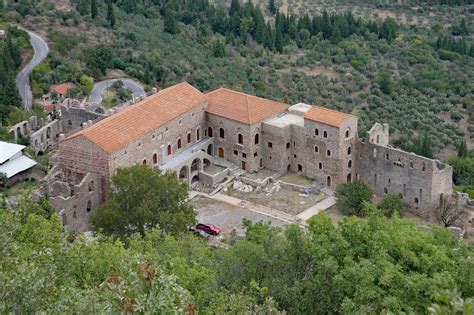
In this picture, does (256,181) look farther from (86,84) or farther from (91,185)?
(86,84)

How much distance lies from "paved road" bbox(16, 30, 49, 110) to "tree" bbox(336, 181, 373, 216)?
30.1m

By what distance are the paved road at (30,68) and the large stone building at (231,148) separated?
1846 centimetres

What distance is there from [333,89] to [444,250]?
5714 centimetres

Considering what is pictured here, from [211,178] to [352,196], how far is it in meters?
10.5

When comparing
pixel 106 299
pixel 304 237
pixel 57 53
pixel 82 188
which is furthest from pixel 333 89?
pixel 106 299

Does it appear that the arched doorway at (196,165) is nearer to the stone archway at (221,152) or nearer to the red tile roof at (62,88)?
the stone archway at (221,152)

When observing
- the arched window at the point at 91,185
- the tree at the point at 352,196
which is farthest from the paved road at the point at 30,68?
the tree at the point at 352,196

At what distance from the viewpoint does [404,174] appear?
61344mm

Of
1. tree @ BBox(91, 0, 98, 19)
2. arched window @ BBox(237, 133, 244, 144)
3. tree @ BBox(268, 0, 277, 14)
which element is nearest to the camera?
arched window @ BBox(237, 133, 244, 144)

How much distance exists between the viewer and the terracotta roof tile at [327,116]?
6122 centimetres

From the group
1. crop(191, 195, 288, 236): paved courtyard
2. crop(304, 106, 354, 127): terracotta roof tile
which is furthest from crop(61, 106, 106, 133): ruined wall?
crop(304, 106, 354, 127): terracotta roof tile

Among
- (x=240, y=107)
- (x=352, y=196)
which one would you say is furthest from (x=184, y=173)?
(x=352, y=196)

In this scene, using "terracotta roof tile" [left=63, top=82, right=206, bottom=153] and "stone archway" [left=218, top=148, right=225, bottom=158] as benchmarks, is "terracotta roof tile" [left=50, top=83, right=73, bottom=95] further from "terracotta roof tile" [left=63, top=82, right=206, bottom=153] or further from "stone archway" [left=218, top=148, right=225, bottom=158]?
"stone archway" [left=218, top=148, right=225, bottom=158]

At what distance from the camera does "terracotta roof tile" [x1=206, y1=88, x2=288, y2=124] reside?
63.9 metres
